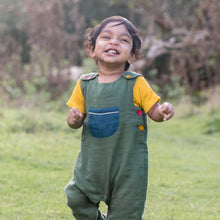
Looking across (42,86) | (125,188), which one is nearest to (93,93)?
(125,188)

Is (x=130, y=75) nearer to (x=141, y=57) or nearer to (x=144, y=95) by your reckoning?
(x=144, y=95)

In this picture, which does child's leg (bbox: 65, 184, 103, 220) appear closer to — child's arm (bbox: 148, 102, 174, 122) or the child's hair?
child's arm (bbox: 148, 102, 174, 122)

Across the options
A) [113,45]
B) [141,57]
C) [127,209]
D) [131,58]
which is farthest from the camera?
[141,57]

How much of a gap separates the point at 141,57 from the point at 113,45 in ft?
32.5

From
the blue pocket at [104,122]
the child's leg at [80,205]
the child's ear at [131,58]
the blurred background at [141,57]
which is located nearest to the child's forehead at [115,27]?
the child's ear at [131,58]

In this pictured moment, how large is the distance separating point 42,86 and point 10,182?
7232 millimetres

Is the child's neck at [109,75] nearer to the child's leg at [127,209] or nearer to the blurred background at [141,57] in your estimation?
the child's leg at [127,209]

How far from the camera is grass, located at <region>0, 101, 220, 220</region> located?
3633mm

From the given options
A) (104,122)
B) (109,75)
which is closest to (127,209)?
(104,122)

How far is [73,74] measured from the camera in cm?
1192

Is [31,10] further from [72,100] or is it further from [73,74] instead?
[72,100]

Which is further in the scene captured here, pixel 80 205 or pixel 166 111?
pixel 80 205

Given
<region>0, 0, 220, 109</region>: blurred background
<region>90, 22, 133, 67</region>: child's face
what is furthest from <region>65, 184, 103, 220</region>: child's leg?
<region>0, 0, 220, 109</region>: blurred background

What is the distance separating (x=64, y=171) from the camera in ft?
15.9
